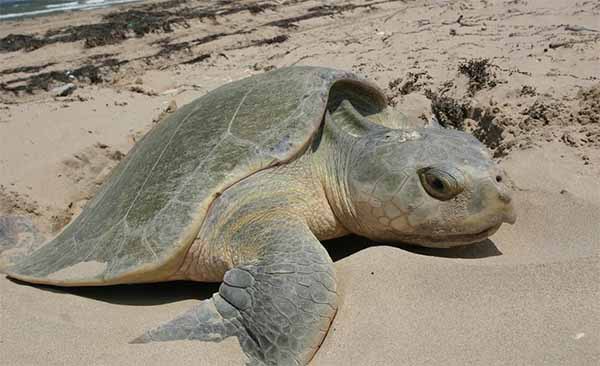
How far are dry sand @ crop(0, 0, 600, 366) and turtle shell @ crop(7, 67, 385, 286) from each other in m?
0.16

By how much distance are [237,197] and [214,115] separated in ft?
1.52

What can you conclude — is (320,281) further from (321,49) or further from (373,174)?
(321,49)

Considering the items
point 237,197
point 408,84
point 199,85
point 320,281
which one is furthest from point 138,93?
point 320,281

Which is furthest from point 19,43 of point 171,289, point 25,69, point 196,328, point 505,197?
point 505,197

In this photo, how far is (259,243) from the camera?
175 centimetres

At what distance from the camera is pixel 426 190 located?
1.75m

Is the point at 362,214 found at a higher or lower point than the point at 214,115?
lower

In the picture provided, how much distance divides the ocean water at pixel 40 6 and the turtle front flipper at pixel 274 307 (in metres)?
9.80

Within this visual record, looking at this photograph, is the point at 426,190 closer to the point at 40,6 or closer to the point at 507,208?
the point at 507,208

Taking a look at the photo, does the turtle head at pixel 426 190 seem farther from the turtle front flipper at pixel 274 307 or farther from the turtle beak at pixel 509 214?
the turtle front flipper at pixel 274 307

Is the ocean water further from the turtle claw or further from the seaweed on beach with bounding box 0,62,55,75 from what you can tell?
the turtle claw

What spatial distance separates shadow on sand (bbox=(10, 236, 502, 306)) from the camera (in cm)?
192

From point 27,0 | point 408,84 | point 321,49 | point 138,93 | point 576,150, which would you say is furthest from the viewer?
point 27,0

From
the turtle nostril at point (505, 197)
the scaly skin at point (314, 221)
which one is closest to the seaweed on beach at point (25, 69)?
the scaly skin at point (314, 221)
